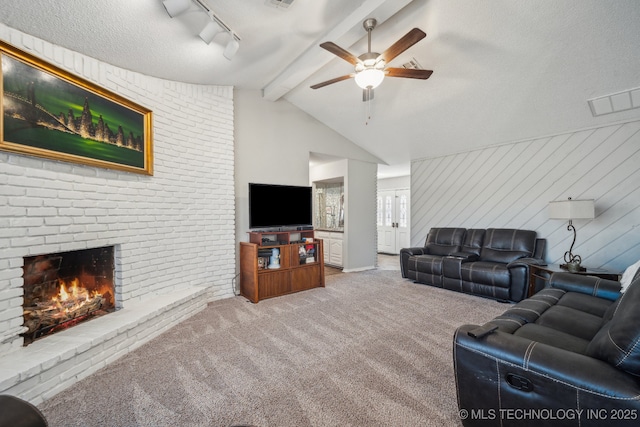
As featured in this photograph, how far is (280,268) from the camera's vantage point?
12.3ft

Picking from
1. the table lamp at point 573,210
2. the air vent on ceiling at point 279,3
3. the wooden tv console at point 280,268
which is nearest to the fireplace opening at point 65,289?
the wooden tv console at point 280,268

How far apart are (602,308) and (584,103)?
2.66 metres

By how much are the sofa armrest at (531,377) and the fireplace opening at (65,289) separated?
297 centimetres

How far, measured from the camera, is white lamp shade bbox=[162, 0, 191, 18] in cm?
197

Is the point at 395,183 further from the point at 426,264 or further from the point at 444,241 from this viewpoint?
the point at 426,264

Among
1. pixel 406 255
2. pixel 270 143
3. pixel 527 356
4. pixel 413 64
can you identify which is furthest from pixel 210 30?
pixel 406 255

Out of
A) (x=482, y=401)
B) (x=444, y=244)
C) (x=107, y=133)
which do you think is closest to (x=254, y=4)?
(x=107, y=133)

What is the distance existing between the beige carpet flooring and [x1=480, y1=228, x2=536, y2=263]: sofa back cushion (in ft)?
3.33

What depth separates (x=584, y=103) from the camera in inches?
125

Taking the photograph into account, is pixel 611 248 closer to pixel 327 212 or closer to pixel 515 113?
pixel 515 113

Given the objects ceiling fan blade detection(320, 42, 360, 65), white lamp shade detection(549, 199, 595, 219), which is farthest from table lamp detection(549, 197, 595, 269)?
ceiling fan blade detection(320, 42, 360, 65)

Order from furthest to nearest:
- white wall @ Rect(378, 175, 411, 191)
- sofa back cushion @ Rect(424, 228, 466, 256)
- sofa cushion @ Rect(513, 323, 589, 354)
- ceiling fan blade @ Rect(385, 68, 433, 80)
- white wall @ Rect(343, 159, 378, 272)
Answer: white wall @ Rect(378, 175, 411, 191) < white wall @ Rect(343, 159, 378, 272) < sofa back cushion @ Rect(424, 228, 466, 256) < ceiling fan blade @ Rect(385, 68, 433, 80) < sofa cushion @ Rect(513, 323, 589, 354)

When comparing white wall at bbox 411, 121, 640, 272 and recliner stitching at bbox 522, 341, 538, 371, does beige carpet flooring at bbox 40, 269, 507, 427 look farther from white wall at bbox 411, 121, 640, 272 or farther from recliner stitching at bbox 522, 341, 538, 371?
white wall at bbox 411, 121, 640, 272

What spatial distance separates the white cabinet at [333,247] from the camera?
5.53 metres
